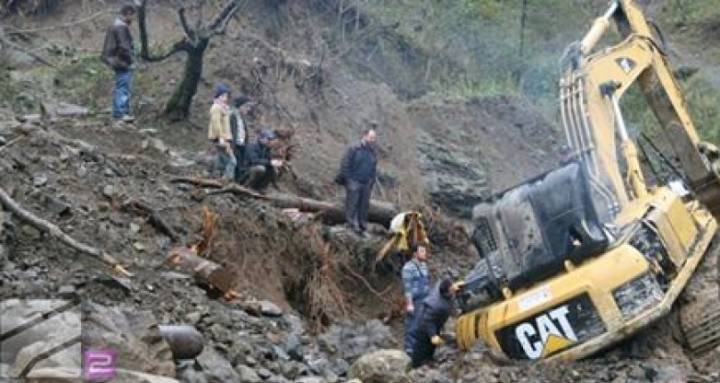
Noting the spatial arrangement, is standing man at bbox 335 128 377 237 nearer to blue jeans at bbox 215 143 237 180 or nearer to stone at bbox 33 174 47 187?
blue jeans at bbox 215 143 237 180

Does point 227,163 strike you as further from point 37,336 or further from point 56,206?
point 37,336

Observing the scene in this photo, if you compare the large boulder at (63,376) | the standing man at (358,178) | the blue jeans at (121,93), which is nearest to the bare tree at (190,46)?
the blue jeans at (121,93)

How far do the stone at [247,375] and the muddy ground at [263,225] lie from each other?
0.07 ft

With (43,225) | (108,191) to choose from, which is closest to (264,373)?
(43,225)

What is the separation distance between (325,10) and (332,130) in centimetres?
502

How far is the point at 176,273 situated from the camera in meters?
9.57

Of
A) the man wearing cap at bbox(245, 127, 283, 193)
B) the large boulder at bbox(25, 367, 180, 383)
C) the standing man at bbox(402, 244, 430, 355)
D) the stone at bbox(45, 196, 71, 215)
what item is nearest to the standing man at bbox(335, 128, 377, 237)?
the man wearing cap at bbox(245, 127, 283, 193)

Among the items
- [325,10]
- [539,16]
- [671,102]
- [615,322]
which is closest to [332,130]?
[325,10]

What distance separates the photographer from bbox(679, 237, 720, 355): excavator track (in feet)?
34.6

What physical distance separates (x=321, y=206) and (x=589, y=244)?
4115 millimetres

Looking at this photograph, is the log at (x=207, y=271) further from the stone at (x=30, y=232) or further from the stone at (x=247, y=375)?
the stone at (x=247, y=375)

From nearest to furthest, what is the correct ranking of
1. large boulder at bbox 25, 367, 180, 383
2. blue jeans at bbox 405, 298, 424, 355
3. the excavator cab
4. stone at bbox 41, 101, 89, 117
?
1. large boulder at bbox 25, 367, 180, 383
2. the excavator cab
3. blue jeans at bbox 405, 298, 424, 355
4. stone at bbox 41, 101, 89, 117

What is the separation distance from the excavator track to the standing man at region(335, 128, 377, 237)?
156 inches

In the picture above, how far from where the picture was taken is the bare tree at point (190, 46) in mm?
14180
